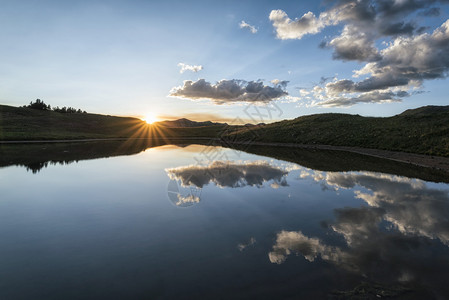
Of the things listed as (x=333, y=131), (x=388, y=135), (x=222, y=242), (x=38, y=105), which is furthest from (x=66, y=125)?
(x=222, y=242)

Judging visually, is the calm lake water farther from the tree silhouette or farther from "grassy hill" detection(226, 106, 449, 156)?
the tree silhouette

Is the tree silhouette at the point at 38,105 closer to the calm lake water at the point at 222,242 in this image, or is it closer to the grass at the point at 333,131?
the grass at the point at 333,131

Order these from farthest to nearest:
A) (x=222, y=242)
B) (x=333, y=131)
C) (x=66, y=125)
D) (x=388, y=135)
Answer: (x=66, y=125)
(x=333, y=131)
(x=388, y=135)
(x=222, y=242)

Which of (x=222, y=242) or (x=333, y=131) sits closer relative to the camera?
(x=222, y=242)

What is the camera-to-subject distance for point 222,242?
10117mm

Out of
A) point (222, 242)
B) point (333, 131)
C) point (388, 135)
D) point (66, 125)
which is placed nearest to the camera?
point (222, 242)

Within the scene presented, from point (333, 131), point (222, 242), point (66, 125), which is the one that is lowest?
point (222, 242)

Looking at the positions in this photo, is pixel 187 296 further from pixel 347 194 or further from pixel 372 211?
pixel 347 194

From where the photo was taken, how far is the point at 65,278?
7539mm

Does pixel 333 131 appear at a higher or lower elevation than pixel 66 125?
lower

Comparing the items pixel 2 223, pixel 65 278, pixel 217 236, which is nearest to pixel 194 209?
pixel 217 236

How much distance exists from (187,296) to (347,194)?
15.4 m

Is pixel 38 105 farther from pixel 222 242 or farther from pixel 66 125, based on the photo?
pixel 222 242

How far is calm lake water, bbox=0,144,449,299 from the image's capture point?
23.6 feet
